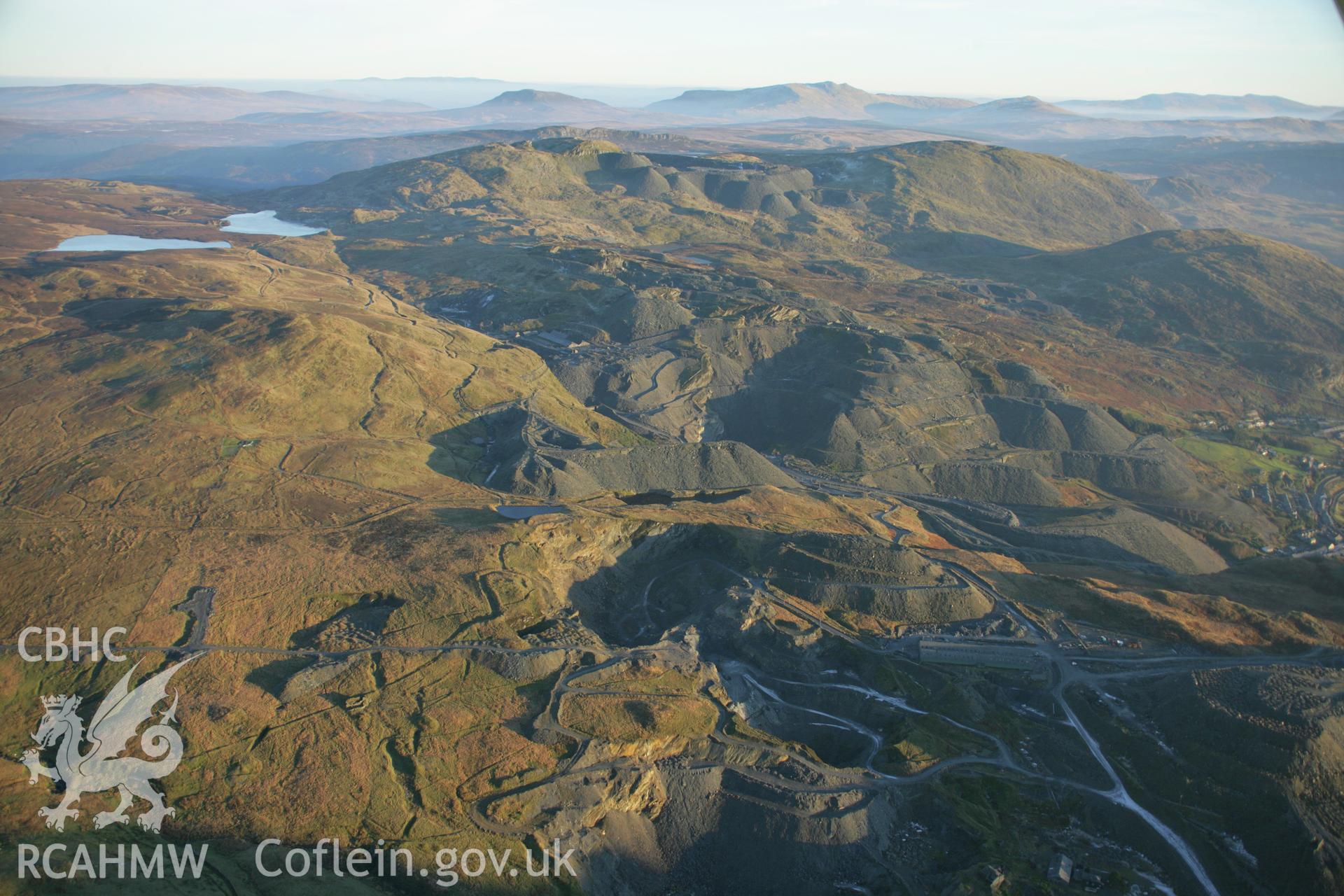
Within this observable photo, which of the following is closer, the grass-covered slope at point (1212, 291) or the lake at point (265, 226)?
the grass-covered slope at point (1212, 291)

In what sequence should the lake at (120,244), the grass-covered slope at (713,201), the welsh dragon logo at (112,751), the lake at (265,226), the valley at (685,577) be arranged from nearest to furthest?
the welsh dragon logo at (112,751)
the valley at (685,577)
the lake at (120,244)
the lake at (265,226)
the grass-covered slope at (713,201)

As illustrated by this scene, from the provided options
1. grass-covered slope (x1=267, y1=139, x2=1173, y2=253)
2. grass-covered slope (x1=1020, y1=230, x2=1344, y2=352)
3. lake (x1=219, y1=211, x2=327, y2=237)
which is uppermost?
grass-covered slope (x1=267, y1=139, x2=1173, y2=253)

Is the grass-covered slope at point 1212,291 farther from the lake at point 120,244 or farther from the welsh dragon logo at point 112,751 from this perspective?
the lake at point 120,244

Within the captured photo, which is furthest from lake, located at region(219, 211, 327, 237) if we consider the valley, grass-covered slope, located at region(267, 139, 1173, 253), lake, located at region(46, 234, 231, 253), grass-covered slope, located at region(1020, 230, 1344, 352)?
grass-covered slope, located at region(1020, 230, 1344, 352)

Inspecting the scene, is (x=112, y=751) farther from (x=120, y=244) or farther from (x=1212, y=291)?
(x=1212, y=291)

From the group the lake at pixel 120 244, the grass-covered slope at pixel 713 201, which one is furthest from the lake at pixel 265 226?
the lake at pixel 120 244

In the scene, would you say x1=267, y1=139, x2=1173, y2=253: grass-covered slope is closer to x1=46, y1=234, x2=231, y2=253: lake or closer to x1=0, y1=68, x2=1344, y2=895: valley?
x1=46, y1=234, x2=231, y2=253: lake
